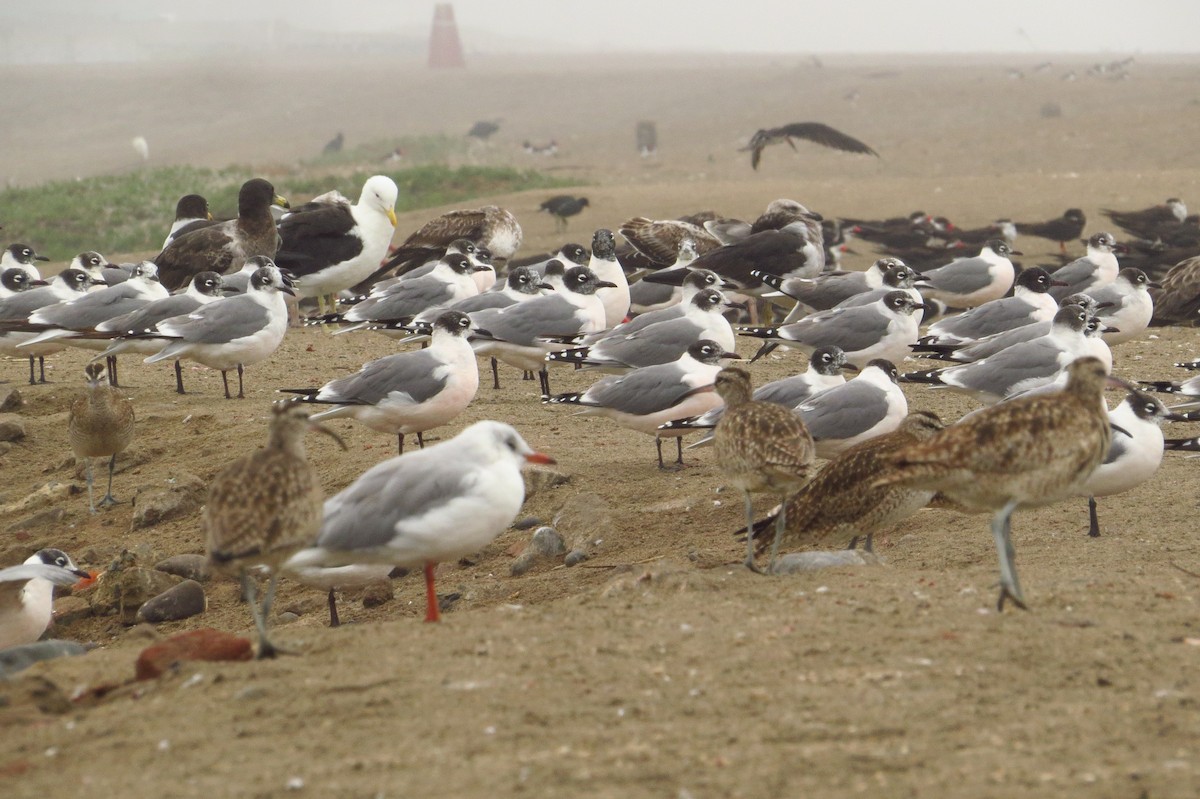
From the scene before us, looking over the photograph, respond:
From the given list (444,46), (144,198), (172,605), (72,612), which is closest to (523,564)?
(172,605)

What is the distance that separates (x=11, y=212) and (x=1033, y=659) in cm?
2376

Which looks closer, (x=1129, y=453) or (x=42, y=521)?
(x=1129, y=453)

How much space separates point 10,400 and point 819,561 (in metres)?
7.60

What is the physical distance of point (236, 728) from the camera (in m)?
4.28

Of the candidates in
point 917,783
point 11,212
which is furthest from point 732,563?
point 11,212

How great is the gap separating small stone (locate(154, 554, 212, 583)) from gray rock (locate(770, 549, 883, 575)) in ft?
12.2

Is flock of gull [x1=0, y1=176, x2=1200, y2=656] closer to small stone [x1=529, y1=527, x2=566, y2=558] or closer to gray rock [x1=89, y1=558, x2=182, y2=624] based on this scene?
gray rock [x1=89, y1=558, x2=182, y2=624]

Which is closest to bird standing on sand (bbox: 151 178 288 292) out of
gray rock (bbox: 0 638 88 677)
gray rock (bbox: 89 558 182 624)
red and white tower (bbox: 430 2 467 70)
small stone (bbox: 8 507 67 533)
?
small stone (bbox: 8 507 67 533)

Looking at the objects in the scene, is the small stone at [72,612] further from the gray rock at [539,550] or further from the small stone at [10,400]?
the small stone at [10,400]

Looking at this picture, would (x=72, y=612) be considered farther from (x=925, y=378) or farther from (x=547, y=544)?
(x=925, y=378)

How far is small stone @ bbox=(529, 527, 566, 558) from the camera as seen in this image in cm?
791

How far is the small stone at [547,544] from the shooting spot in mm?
7910

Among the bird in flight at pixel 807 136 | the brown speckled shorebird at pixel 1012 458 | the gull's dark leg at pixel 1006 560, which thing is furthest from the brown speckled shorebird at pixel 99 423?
the bird in flight at pixel 807 136

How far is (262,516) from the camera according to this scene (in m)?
5.12
